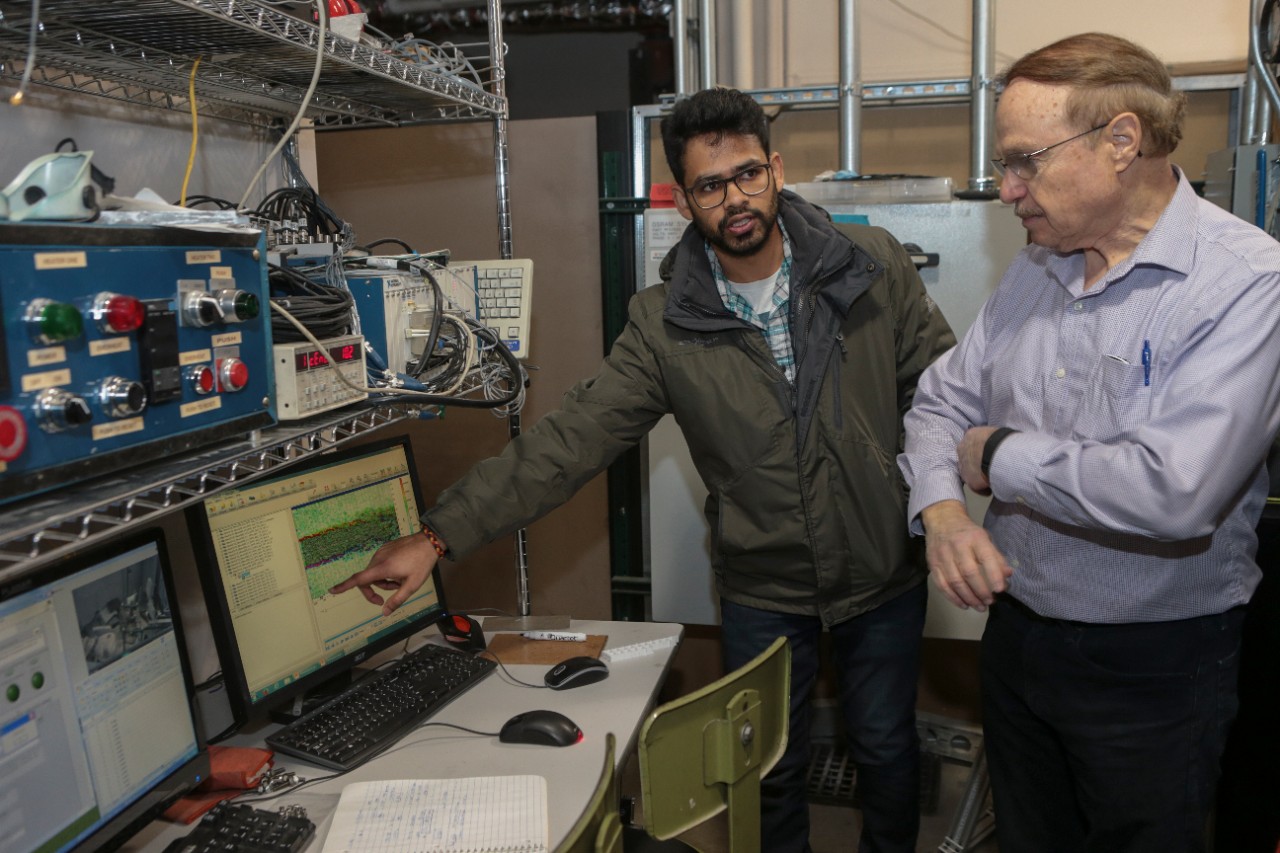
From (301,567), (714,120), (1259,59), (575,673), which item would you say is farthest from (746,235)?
(1259,59)

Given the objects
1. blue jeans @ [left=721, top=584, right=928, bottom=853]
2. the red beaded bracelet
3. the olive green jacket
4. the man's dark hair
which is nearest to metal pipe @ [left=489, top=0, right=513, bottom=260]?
the man's dark hair

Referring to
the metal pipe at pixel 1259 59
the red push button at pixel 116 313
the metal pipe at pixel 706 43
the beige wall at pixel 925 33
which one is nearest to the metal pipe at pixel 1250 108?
the metal pipe at pixel 1259 59

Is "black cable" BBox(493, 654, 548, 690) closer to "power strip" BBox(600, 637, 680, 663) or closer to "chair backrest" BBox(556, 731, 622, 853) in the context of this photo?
Result: "power strip" BBox(600, 637, 680, 663)

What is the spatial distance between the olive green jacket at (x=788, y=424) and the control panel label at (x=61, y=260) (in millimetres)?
901

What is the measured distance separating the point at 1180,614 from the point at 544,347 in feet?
6.55

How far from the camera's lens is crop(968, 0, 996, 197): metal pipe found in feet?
8.66

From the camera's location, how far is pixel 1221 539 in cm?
132

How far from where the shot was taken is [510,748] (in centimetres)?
154

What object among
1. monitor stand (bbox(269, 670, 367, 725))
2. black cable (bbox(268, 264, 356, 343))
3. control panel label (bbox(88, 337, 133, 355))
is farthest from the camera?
monitor stand (bbox(269, 670, 367, 725))

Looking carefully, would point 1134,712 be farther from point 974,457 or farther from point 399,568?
point 399,568

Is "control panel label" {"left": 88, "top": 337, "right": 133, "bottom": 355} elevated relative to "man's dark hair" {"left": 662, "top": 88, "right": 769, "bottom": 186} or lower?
lower

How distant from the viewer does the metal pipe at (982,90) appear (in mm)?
2641

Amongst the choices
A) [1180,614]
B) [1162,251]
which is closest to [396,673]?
[1180,614]

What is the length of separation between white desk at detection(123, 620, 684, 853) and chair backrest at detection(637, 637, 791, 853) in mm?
173
